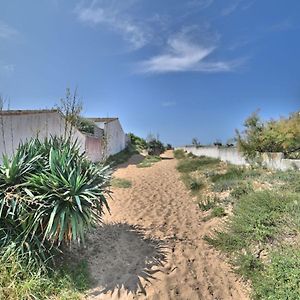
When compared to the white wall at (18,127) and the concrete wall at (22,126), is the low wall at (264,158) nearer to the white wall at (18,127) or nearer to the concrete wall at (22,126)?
the concrete wall at (22,126)

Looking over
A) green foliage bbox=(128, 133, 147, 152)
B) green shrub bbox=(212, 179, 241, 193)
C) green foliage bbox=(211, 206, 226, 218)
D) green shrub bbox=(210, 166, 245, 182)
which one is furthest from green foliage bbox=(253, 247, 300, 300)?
green foliage bbox=(128, 133, 147, 152)

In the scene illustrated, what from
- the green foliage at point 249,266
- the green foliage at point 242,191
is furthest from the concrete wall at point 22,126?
the green foliage at point 249,266

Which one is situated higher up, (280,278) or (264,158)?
(264,158)

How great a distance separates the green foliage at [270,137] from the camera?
444 inches

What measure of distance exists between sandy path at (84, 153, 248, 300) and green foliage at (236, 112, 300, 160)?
18.7 ft

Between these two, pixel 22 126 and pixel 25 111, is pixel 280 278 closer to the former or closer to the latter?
pixel 22 126

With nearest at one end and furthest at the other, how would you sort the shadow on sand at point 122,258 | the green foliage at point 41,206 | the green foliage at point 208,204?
the green foliage at point 41,206 < the shadow on sand at point 122,258 < the green foliage at point 208,204

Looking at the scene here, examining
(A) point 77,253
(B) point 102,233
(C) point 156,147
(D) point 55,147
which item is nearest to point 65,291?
(A) point 77,253

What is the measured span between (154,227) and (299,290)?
3.72 metres

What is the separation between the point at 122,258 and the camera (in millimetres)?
5289

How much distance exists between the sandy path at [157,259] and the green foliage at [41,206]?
97 centimetres

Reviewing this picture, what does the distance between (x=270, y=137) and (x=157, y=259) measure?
29.6 feet

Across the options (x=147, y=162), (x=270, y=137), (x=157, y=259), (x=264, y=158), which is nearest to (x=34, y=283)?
(x=157, y=259)

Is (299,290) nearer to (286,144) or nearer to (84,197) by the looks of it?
(84,197)
